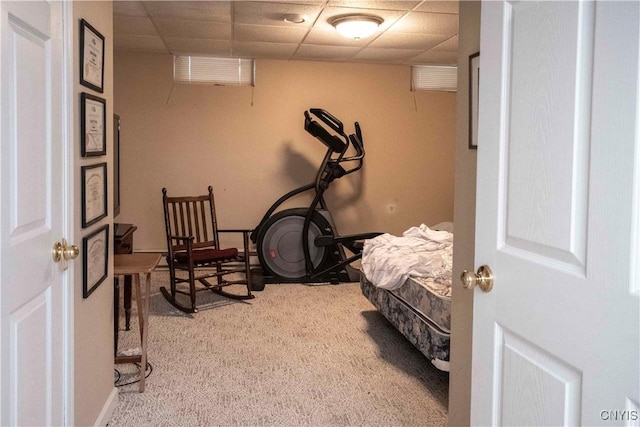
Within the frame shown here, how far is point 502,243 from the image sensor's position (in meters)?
1.37

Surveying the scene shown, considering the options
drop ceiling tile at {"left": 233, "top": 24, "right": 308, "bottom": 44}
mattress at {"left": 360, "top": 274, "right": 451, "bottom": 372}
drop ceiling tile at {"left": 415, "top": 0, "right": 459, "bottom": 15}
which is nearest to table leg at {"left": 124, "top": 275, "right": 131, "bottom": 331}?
mattress at {"left": 360, "top": 274, "right": 451, "bottom": 372}

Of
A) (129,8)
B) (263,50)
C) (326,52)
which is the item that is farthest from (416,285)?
(263,50)

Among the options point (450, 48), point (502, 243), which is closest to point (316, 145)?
point (450, 48)

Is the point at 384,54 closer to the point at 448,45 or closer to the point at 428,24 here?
the point at 448,45

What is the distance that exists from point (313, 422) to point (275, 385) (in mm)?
493

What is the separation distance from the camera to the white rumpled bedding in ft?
11.4

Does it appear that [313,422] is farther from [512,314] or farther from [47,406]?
[512,314]

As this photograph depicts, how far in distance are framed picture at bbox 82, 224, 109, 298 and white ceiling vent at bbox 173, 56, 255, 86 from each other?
149 inches

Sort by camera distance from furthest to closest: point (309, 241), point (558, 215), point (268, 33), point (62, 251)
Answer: point (309, 241), point (268, 33), point (62, 251), point (558, 215)

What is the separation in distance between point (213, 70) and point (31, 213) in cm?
482

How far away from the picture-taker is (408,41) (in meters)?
5.22

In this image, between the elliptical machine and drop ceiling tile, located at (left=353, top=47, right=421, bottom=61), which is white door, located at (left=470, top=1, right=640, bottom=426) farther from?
drop ceiling tile, located at (left=353, top=47, right=421, bottom=61)

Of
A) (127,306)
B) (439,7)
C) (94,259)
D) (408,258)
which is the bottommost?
(127,306)

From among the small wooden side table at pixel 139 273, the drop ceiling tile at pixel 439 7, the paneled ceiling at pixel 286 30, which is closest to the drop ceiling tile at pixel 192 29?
the paneled ceiling at pixel 286 30
